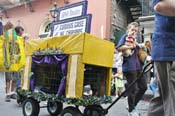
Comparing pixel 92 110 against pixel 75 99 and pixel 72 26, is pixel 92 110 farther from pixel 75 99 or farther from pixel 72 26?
pixel 72 26

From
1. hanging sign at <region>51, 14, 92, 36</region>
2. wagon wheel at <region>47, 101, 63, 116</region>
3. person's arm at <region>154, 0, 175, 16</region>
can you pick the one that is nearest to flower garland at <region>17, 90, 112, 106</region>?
Answer: wagon wheel at <region>47, 101, 63, 116</region>

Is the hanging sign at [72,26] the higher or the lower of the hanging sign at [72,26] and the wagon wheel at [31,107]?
the higher

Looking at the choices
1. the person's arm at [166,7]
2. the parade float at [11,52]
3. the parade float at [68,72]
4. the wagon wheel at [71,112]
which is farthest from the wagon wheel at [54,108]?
the person's arm at [166,7]

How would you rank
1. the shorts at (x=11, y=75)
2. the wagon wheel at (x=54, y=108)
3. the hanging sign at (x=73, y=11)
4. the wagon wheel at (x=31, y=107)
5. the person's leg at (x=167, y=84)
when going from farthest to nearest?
the shorts at (x=11, y=75)
the wagon wheel at (x=54, y=108)
the wagon wheel at (x=31, y=107)
the hanging sign at (x=73, y=11)
the person's leg at (x=167, y=84)

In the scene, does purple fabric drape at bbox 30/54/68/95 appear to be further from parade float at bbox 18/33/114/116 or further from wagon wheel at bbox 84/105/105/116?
wagon wheel at bbox 84/105/105/116

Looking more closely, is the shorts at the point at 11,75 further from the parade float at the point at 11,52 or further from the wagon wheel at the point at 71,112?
the wagon wheel at the point at 71,112

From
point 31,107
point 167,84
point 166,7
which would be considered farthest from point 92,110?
point 166,7

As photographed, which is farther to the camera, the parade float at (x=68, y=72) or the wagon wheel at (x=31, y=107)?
the wagon wheel at (x=31, y=107)

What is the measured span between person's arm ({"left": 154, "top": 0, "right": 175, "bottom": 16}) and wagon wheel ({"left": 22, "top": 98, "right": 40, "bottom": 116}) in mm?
3110

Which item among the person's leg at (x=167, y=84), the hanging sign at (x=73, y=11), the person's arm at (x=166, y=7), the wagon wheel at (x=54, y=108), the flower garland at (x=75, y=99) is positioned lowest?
the wagon wheel at (x=54, y=108)

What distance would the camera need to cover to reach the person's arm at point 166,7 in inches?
105

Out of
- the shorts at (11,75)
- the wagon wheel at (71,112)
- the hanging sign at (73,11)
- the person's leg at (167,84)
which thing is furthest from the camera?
the shorts at (11,75)

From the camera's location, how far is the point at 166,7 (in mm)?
2705

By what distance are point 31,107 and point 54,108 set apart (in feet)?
1.67
